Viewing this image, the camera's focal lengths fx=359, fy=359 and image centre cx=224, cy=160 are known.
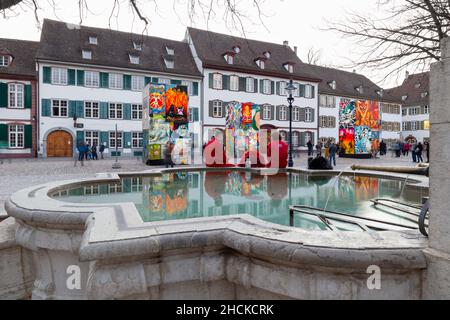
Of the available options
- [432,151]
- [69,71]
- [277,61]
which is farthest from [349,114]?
[432,151]

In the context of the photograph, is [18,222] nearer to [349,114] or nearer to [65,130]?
[349,114]

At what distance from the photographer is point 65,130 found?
31.1 meters

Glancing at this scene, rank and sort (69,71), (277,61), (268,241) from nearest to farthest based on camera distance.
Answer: (268,241) → (69,71) → (277,61)

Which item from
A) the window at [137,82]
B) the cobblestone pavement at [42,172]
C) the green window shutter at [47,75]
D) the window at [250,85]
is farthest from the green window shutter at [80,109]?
the window at [250,85]

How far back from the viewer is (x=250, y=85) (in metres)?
39.4

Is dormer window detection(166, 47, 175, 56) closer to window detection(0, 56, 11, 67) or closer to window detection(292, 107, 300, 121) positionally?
window detection(0, 56, 11, 67)

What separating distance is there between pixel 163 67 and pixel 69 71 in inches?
339

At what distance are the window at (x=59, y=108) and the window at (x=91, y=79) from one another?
8.31 feet

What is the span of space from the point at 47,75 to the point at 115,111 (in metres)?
6.19

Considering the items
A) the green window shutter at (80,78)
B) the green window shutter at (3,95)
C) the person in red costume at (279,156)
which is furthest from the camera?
the green window shutter at (80,78)

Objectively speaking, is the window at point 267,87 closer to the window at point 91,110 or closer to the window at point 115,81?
the window at point 115,81

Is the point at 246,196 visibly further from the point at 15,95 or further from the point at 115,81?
the point at 15,95

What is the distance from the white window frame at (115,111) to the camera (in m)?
32.7

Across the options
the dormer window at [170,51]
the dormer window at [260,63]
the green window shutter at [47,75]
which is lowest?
the green window shutter at [47,75]
